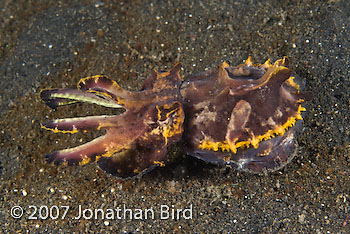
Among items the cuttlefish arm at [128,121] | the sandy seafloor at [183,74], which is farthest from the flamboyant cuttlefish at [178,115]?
the sandy seafloor at [183,74]

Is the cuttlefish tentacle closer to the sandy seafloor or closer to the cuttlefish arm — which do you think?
the cuttlefish arm

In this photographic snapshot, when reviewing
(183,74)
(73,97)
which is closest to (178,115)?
(73,97)

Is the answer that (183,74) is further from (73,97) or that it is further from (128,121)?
(73,97)

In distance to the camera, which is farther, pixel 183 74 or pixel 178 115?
pixel 183 74

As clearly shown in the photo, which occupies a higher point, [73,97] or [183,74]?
[73,97]

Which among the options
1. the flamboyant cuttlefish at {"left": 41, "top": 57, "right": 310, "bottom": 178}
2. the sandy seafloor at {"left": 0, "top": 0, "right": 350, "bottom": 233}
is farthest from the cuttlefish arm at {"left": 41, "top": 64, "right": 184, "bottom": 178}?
the sandy seafloor at {"left": 0, "top": 0, "right": 350, "bottom": 233}

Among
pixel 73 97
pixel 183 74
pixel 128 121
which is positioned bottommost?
pixel 183 74
